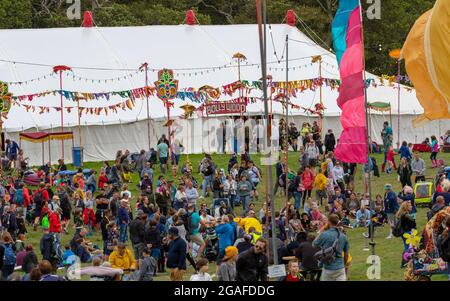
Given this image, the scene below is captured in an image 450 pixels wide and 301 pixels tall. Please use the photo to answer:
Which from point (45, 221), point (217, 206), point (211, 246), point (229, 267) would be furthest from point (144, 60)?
point (229, 267)

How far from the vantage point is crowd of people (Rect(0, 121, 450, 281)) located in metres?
16.9

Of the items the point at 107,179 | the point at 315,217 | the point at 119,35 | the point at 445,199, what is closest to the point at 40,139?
the point at 107,179

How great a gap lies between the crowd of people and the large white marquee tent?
323 centimetres

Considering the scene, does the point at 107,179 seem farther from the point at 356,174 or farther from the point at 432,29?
the point at 432,29

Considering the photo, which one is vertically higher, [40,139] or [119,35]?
[119,35]

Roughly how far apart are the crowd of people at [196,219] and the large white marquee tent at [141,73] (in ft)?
10.6

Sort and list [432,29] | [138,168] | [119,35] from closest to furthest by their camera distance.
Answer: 1. [432,29]
2. [138,168]
3. [119,35]

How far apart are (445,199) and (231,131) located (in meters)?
17.1

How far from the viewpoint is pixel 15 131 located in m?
38.0

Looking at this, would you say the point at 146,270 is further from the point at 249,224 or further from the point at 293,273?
the point at 249,224

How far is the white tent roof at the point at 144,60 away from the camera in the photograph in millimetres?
40375

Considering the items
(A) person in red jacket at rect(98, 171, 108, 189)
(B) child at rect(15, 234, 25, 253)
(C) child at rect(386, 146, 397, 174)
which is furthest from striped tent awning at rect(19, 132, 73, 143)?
(B) child at rect(15, 234, 25, 253)

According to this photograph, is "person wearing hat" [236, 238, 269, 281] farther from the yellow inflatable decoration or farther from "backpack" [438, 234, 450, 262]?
the yellow inflatable decoration
